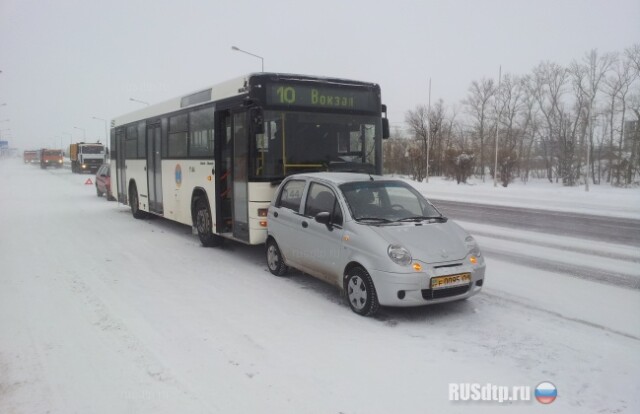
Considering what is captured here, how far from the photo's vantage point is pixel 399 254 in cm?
583

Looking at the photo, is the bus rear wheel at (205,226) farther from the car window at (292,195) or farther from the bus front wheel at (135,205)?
the bus front wheel at (135,205)

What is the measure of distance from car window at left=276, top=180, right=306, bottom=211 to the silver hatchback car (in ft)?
0.05

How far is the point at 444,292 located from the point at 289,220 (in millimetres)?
2815

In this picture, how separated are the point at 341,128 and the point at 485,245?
14.7ft

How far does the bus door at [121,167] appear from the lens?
56.0 feet

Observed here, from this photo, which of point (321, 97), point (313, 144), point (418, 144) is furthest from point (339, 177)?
point (418, 144)

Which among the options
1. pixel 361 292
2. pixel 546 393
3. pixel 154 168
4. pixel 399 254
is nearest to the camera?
pixel 546 393

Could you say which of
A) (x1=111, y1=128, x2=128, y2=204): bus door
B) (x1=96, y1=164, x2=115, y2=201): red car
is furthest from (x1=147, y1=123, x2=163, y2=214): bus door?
(x1=96, y1=164, x2=115, y2=201): red car

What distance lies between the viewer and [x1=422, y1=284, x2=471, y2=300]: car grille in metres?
5.77

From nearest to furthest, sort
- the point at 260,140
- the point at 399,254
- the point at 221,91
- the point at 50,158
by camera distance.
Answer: the point at 399,254 < the point at 260,140 < the point at 221,91 < the point at 50,158

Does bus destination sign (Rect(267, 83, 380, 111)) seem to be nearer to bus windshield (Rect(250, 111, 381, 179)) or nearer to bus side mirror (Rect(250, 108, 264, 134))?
bus windshield (Rect(250, 111, 381, 179))

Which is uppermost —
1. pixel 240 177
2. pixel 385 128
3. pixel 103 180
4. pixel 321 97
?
pixel 321 97

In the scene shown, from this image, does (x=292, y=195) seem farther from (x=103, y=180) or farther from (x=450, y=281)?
(x=103, y=180)

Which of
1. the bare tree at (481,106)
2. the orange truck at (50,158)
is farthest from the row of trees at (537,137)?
the orange truck at (50,158)
